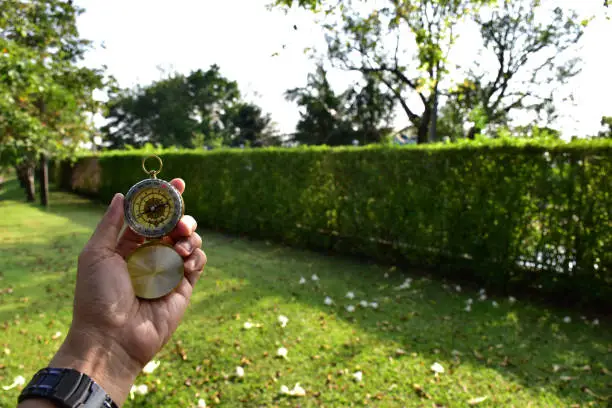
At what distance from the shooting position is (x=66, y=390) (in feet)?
4.40

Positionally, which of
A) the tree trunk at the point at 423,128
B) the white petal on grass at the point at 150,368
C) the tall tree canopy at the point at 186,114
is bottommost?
the white petal on grass at the point at 150,368

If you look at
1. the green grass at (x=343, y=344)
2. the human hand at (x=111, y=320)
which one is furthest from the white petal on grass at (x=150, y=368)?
the human hand at (x=111, y=320)

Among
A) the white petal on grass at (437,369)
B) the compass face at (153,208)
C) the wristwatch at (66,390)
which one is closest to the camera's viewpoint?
→ the wristwatch at (66,390)

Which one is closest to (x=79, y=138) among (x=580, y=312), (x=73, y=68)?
(x=73, y=68)

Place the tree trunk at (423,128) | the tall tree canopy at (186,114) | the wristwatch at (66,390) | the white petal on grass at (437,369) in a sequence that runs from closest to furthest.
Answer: the wristwatch at (66,390), the white petal on grass at (437,369), the tree trunk at (423,128), the tall tree canopy at (186,114)

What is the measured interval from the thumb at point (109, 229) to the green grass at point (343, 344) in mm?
2446

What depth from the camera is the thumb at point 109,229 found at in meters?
1.75

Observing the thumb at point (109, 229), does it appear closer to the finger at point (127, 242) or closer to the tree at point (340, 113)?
the finger at point (127, 242)

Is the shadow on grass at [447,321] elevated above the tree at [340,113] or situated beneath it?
situated beneath

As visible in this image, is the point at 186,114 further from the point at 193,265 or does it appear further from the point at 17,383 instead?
the point at 193,265

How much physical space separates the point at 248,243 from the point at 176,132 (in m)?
40.1

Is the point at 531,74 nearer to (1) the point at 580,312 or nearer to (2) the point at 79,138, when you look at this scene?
(1) the point at 580,312

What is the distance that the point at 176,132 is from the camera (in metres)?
48.2

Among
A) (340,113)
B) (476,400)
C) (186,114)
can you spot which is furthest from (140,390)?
(186,114)
